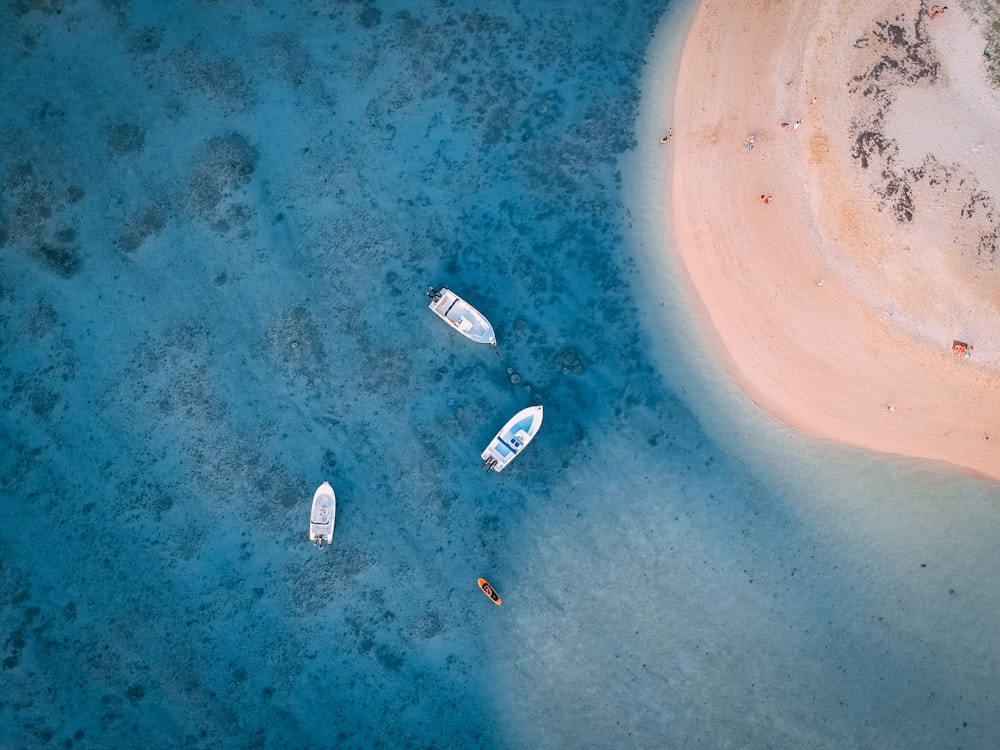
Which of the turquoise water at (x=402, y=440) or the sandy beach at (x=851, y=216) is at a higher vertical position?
the sandy beach at (x=851, y=216)

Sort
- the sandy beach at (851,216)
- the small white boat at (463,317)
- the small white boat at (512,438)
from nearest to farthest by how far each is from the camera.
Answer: the small white boat at (512,438) → the small white boat at (463,317) → the sandy beach at (851,216)

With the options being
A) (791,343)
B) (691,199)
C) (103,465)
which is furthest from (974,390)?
(103,465)

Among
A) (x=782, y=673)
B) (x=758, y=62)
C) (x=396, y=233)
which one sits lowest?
(x=782, y=673)

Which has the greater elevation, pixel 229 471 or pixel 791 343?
pixel 791 343

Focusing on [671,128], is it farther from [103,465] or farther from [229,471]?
[103,465]

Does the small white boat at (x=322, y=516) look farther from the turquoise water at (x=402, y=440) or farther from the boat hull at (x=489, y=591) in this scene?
the boat hull at (x=489, y=591)

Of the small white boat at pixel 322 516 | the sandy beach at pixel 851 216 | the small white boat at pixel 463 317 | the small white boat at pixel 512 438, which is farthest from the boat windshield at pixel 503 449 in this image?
the sandy beach at pixel 851 216

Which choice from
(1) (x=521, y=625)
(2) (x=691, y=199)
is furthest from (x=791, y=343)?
(1) (x=521, y=625)

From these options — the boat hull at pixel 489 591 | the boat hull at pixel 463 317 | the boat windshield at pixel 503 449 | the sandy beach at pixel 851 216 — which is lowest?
the boat hull at pixel 489 591
